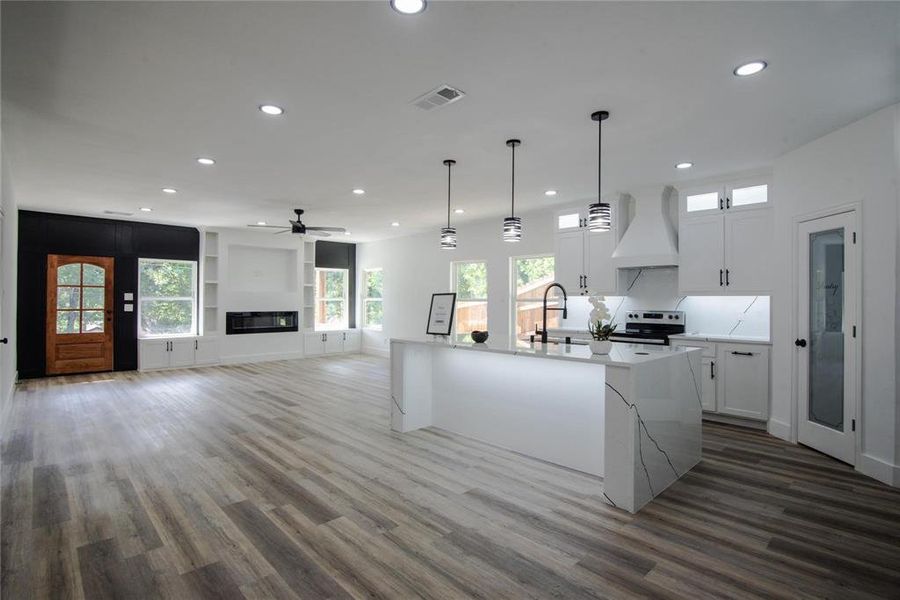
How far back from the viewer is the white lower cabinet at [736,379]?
15.5 feet

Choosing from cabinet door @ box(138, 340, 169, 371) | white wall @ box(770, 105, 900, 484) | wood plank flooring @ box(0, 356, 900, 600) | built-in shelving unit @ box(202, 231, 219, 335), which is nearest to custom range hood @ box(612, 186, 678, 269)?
white wall @ box(770, 105, 900, 484)

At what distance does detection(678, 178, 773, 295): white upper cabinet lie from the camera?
15.9 ft

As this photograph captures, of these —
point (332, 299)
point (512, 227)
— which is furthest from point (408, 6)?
point (332, 299)

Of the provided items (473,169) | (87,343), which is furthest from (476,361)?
(87,343)

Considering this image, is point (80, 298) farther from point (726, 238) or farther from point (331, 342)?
point (726, 238)

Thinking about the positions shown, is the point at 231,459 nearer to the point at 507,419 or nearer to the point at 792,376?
the point at 507,419

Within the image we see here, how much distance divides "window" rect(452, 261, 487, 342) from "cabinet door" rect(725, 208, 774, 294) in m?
4.09

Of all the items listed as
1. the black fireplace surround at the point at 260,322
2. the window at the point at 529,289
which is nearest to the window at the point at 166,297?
the black fireplace surround at the point at 260,322

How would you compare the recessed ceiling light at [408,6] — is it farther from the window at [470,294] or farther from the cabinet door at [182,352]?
the cabinet door at [182,352]

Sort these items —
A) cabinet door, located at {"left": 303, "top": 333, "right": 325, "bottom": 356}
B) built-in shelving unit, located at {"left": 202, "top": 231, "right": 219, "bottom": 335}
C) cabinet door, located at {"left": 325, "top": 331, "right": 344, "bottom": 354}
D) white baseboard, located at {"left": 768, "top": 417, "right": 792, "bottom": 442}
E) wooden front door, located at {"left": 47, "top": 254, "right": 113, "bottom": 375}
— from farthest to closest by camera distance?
cabinet door, located at {"left": 325, "top": 331, "right": 344, "bottom": 354} → cabinet door, located at {"left": 303, "top": 333, "right": 325, "bottom": 356} → built-in shelving unit, located at {"left": 202, "top": 231, "right": 219, "bottom": 335} → wooden front door, located at {"left": 47, "top": 254, "right": 113, "bottom": 375} → white baseboard, located at {"left": 768, "top": 417, "right": 792, "bottom": 442}

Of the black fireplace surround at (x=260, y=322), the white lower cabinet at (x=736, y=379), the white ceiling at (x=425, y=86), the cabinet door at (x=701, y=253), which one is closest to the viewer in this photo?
the white ceiling at (x=425, y=86)

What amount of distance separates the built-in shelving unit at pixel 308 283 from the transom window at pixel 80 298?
364 cm

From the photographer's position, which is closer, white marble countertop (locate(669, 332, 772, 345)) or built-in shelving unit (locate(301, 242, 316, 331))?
white marble countertop (locate(669, 332, 772, 345))

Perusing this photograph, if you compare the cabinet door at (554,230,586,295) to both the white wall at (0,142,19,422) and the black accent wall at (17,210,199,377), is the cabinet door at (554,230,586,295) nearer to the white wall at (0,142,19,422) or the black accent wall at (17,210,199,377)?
the white wall at (0,142,19,422)
